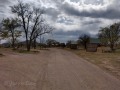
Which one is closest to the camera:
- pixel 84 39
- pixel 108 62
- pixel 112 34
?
pixel 108 62

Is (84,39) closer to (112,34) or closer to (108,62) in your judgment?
(112,34)

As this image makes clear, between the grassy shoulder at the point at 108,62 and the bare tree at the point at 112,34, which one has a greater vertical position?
the bare tree at the point at 112,34

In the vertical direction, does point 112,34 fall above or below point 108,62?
above

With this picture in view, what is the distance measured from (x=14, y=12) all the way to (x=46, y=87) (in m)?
50.7

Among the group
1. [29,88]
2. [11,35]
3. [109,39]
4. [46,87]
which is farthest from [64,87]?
[11,35]

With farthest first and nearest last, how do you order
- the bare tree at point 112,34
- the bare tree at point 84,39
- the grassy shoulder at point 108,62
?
the bare tree at point 84,39 < the bare tree at point 112,34 < the grassy shoulder at point 108,62

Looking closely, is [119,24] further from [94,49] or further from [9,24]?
[9,24]

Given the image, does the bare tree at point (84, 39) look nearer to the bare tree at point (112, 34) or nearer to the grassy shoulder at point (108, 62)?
the bare tree at point (112, 34)

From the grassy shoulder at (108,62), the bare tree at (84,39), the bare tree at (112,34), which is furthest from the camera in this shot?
the bare tree at (84,39)

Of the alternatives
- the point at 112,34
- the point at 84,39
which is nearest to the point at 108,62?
the point at 112,34

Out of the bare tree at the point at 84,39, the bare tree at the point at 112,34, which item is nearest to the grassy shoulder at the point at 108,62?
the bare tree at the point at 112,34

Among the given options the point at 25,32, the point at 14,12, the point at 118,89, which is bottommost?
the point at 118,89

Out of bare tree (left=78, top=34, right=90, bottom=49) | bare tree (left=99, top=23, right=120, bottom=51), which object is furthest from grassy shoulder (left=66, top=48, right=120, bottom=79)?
bare tree (left=78, top=34, right=90, bottom=49)

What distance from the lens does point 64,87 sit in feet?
33.3
